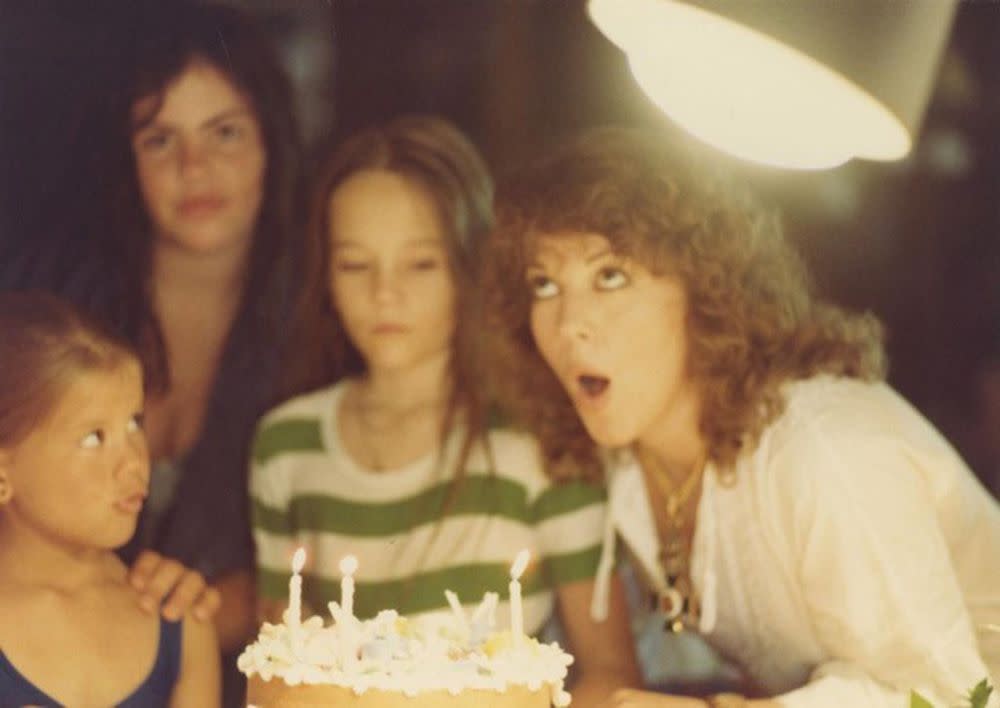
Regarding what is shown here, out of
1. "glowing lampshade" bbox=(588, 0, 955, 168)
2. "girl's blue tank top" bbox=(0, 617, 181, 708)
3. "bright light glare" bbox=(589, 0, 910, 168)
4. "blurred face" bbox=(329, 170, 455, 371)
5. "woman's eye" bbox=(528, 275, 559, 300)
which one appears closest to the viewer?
"glowing lampshade" bbox=(588, 0, 955, 168)

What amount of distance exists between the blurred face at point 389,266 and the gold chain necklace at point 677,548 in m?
0.45

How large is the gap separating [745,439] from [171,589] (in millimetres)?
933

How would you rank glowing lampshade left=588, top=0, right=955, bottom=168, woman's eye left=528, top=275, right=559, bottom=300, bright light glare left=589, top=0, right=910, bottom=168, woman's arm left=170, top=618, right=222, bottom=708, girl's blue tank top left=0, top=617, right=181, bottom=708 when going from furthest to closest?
1. woman's eye left=528, top=275, right=559, bottom=300
2. woman's arm left=170, top=618, right=222, bottom=708
3. girl's blue tank top left=0, top=617, right=181, bottom=708
4. bright light glare left=589, top=0, right=910, bottom=168
5. glowing lampshade left=588, top=0, right=955, bottom=168

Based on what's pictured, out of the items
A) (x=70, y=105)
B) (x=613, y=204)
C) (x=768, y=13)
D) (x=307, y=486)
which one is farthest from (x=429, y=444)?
(x=768, y=13)

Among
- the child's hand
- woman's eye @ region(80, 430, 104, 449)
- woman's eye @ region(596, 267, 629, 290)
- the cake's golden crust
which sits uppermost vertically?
woman's eye @ region(596, 267, 629, 290)

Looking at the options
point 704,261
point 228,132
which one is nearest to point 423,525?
point 704,261

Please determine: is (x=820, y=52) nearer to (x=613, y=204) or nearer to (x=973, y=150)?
(x=613, y=204)

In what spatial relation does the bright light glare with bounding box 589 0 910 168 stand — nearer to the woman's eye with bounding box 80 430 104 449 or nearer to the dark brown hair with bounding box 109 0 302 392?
the dark brown hair with bounding box 109 0 302 392

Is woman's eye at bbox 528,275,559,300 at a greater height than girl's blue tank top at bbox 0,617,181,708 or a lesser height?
greater

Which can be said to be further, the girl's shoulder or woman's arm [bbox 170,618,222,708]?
the girl's shoulder

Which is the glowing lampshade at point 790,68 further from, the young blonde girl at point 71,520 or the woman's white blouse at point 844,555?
the young blonde girl at point 71,520

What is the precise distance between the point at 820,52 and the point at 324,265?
1.11m

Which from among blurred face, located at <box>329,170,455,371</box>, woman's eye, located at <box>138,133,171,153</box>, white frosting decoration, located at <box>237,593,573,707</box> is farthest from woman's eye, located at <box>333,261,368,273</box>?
white frosting decoration, located at <box>237,593,573,707</box>

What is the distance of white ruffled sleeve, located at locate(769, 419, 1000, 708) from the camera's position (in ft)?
7.52
